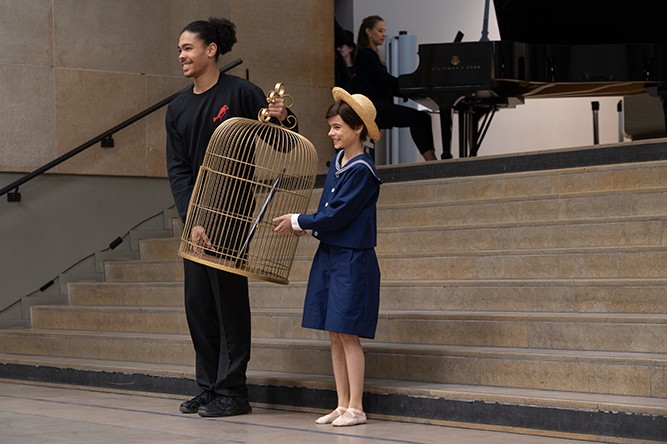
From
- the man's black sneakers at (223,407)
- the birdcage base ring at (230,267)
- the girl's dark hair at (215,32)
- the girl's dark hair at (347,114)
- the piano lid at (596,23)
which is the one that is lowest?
the man's black sneakers at (223,407)

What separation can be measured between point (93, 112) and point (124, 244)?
0.96 meters

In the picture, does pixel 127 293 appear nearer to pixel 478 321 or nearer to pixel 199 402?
pixel 199 402

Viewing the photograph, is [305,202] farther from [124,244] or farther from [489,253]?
[124,244]

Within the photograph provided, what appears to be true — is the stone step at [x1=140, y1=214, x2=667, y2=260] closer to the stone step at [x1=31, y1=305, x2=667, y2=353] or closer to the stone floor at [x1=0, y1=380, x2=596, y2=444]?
the stone step at [x1=31, y1=305, x2=667, y2=353]

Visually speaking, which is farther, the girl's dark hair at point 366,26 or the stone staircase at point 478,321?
the girl's dark hair at point 366,26

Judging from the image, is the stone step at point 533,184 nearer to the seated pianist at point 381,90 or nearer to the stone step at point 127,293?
the stone step at point 127,293

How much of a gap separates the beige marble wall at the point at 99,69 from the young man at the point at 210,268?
3.18m

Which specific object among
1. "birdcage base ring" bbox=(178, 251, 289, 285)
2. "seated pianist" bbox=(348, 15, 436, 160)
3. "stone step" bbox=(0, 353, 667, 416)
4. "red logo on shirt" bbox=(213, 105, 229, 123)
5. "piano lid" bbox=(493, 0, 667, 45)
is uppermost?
"piano lid" bbox=(493, 0, 667, 45)

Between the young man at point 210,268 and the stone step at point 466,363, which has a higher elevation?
the young man at point 210,268

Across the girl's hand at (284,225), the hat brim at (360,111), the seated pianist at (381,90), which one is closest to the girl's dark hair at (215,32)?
the hat brim at (360,111)

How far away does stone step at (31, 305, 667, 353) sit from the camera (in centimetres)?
456

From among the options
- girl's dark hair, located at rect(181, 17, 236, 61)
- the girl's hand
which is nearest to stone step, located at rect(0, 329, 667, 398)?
the girl's hand

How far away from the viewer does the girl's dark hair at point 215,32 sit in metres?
4.88

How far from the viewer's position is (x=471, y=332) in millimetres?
5039
